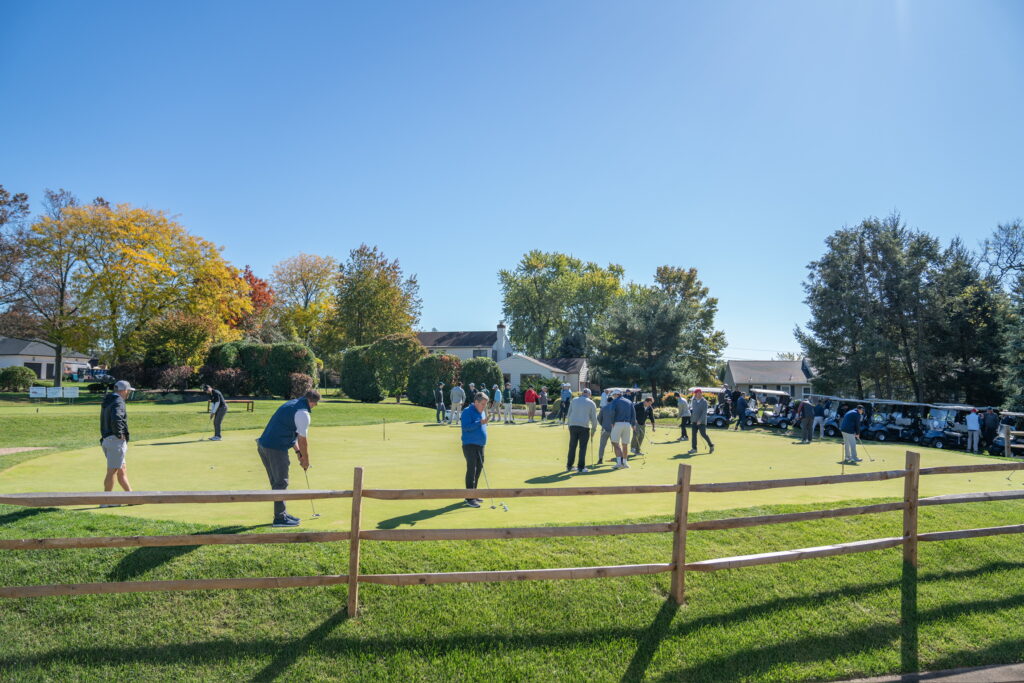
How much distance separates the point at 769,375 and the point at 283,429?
80149 mm

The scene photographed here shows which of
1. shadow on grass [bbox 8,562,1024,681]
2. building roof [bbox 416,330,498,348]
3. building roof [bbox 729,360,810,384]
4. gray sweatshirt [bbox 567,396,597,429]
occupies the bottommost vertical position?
shadow on grass [bbox 8,562,1024,681]

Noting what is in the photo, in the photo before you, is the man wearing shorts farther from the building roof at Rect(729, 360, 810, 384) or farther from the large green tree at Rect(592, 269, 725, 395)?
the building roof at Rect(729, 360, 810, 384)

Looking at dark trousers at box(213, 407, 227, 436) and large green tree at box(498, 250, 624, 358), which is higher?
large green tree at box(498, 250, 624, 358)

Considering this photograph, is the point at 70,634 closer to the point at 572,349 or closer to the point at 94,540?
the point at 94,540

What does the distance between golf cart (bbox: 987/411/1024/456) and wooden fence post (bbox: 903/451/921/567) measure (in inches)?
697

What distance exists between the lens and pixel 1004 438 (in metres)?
22.2

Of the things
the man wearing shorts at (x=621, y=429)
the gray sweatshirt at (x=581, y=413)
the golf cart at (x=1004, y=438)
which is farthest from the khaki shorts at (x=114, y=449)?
the golf cart at (x=1004, y=438)

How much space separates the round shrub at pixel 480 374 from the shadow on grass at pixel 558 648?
34684 millimetres

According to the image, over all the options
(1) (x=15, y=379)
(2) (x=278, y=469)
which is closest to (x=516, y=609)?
(2) (x=278, y=469)

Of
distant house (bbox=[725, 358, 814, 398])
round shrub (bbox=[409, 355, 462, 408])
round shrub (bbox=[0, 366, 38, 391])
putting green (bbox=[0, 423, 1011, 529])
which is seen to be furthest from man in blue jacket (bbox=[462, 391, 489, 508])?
distant house (bbox=[725, 358, 814, 398])

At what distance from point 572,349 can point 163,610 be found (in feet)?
250

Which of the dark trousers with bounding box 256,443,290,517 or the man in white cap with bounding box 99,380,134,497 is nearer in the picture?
the dark trousers with bounding box 256,443,290,517

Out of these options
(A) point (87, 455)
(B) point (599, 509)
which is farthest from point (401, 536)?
(A) point (87, 455)

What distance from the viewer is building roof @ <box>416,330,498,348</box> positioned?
81869mm
